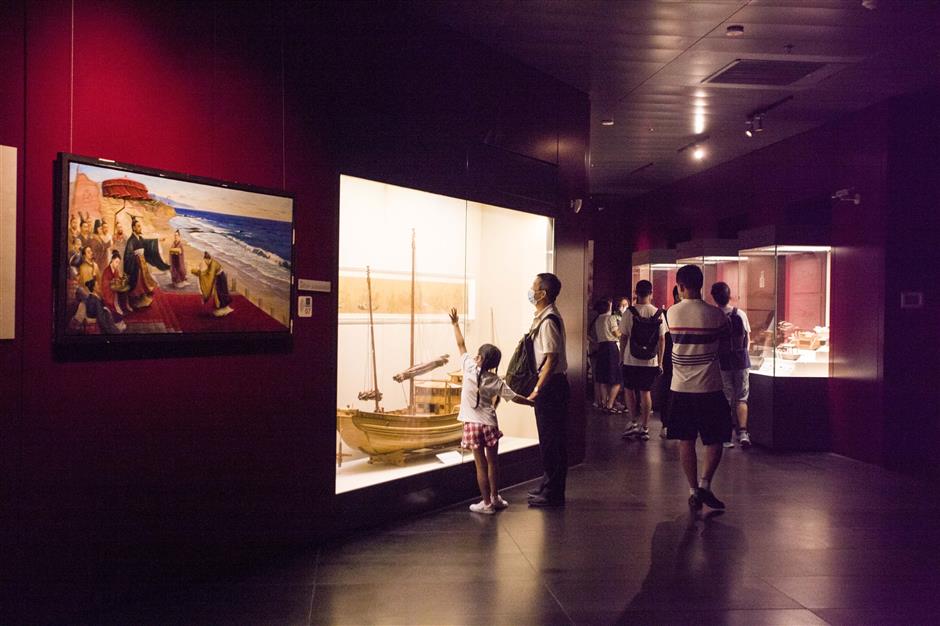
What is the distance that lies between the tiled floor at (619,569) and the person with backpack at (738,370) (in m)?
2.12

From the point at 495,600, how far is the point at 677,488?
3187 mm

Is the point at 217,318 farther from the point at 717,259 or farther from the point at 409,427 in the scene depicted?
the point at 717,259

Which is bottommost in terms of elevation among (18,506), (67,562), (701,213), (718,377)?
(67,562)

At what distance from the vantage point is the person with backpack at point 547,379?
18.2 feet

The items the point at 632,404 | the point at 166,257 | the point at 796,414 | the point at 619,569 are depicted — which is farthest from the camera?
the point at 632,404

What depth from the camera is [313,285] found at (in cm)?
459

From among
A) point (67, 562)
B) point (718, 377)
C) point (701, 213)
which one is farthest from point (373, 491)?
point (701, 213)

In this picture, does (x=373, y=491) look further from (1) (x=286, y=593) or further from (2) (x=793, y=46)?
(2) (x=793, y=46)

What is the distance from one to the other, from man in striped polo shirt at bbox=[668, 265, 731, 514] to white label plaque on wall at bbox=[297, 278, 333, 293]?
2.79m

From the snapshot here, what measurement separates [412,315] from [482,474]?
58.3 inches

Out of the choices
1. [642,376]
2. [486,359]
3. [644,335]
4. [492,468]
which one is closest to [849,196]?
[644,335]

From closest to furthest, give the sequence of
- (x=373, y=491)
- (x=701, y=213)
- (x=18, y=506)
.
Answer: (x=18, y=506) → (x=373, y=491) → (x=701, y=213)

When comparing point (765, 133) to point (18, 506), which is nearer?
point (18, 506)

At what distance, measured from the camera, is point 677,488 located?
21.3 feet
